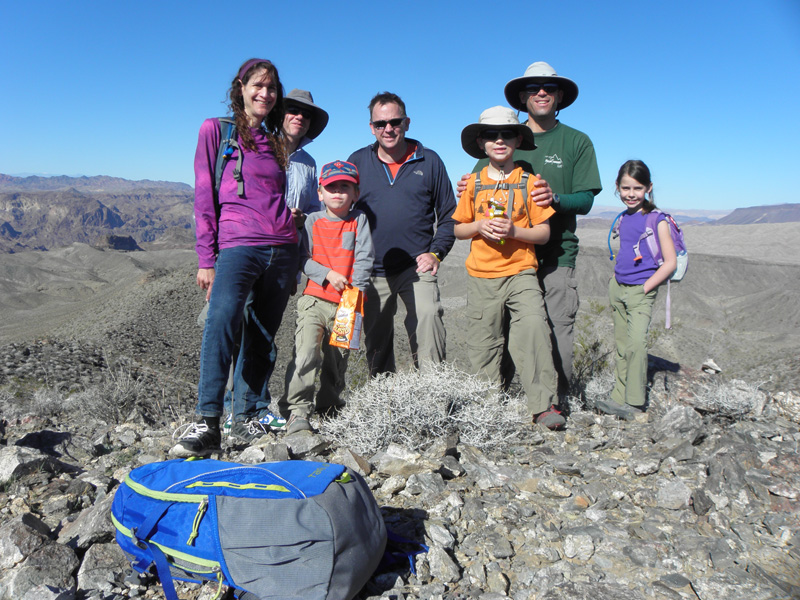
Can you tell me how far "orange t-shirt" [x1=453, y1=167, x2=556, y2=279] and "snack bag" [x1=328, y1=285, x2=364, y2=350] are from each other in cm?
92

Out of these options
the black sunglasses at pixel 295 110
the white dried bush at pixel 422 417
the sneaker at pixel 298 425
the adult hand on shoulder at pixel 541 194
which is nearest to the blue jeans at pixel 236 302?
the sneaker at pixel 298 425

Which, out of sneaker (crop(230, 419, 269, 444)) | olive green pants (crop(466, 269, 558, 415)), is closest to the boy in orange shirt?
sneaker (crop(230, 419, 269, 444))

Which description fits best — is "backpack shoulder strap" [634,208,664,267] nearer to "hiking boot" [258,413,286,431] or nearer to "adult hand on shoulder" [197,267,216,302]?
"hiking boot" [258,413,286,431]

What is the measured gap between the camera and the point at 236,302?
3.11 meters

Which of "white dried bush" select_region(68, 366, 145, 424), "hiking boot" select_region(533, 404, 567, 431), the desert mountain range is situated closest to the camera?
"hiking boot" select_region(533, 404, 567, 431)

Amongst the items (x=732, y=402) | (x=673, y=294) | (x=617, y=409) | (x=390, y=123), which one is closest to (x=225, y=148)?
(x=390, y=123)

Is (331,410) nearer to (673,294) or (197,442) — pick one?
(197,442)

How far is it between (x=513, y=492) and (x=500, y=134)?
2.13 m

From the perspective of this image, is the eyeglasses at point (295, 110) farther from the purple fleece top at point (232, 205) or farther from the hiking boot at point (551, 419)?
the hiking boot at point (551, 419)

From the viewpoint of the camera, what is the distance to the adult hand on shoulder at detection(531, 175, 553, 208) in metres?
3.67

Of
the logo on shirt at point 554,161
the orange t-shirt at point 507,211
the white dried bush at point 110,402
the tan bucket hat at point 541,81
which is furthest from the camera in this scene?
the white dried bush at point 110,402

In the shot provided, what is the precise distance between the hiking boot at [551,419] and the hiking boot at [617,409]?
62 cm

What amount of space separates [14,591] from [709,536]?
2.60 metres

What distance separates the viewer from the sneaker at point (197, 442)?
9.73 ft
